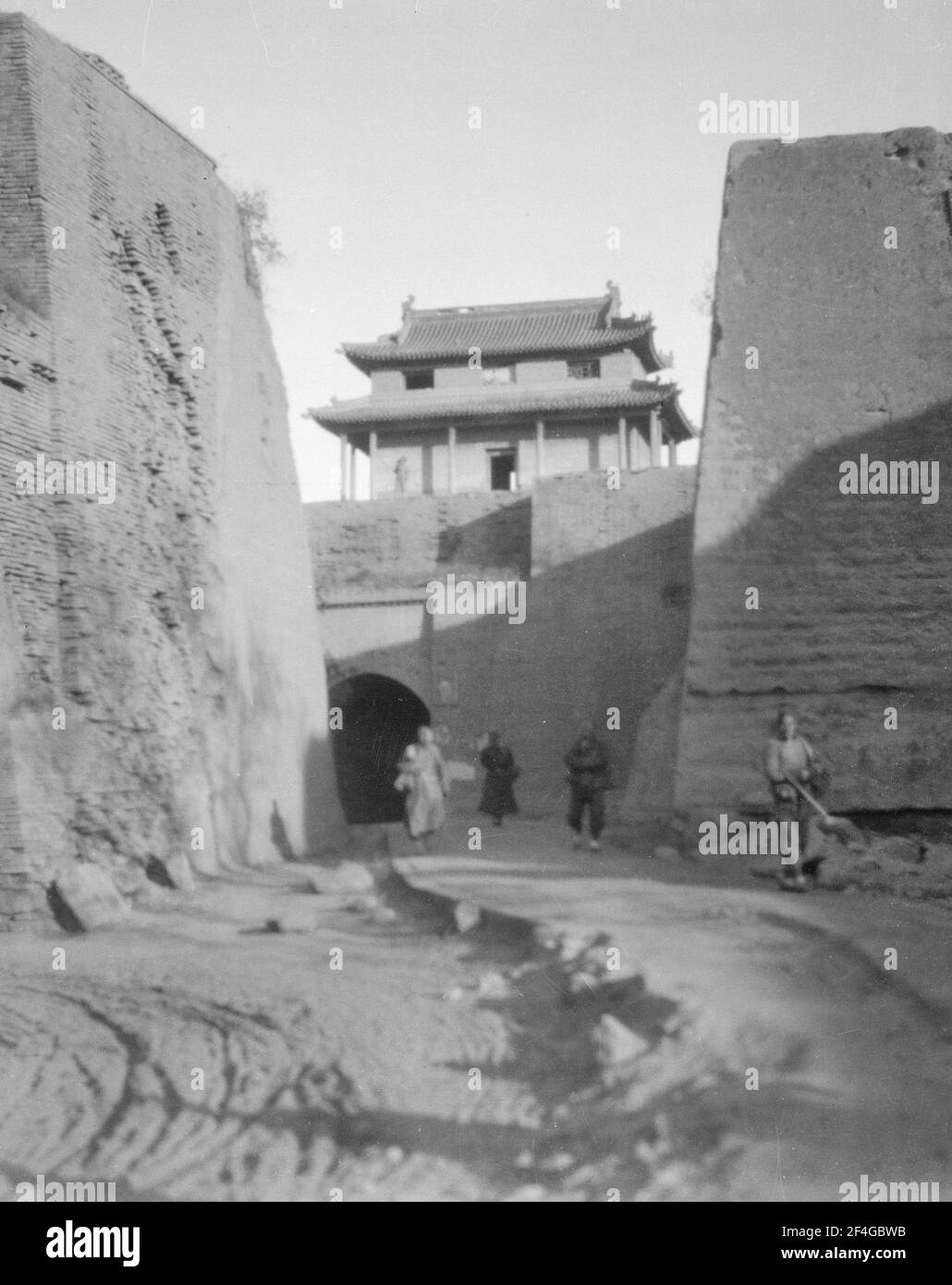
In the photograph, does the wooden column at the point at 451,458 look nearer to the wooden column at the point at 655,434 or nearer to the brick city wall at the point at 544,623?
the wooden column at the point at 655,434

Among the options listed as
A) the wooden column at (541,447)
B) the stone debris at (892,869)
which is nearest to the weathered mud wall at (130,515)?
the stone debris at (892,869)

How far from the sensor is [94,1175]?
523cm

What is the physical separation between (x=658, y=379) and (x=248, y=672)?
19.0m

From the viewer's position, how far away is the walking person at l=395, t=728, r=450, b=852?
12000 millimetres

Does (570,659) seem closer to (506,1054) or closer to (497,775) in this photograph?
(497,775)

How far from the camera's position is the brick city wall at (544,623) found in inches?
728

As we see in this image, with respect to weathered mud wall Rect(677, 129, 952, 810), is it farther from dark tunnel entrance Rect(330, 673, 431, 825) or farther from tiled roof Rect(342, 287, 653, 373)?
tiled roof Rect(342, 287, 653, 373)

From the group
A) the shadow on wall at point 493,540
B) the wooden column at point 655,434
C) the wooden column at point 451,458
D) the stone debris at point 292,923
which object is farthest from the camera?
the wooden column at point 451,458

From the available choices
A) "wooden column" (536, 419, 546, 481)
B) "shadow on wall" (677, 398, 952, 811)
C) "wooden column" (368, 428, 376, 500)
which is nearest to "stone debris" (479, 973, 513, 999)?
"shadow on wall" (677, 398, 952, 811)

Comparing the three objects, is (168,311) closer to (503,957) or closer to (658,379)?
(503,957)

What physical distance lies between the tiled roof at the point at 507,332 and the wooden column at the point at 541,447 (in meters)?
2.19

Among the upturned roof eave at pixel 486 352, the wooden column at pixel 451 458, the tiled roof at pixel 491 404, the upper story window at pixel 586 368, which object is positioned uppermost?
the upturned roof eave at pixel 486 352

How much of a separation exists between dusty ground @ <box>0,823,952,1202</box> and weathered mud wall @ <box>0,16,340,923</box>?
4.60ft

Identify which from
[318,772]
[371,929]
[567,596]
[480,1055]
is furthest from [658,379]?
[480,1055]
